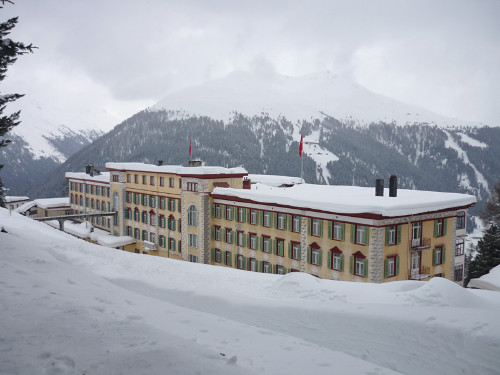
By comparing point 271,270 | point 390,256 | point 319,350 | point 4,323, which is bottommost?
point 271,270

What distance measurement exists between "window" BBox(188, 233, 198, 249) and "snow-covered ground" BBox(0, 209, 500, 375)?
85.9 feet

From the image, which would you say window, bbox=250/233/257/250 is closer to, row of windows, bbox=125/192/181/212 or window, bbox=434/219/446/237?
row of windows, bbox=125/192/181/212

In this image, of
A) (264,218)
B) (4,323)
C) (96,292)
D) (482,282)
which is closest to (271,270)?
(264,218)

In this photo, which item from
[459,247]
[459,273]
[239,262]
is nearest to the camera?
[459,273]

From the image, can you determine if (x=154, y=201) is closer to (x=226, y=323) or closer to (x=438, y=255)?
(x=438, y=255)

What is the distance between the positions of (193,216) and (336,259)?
21597mm

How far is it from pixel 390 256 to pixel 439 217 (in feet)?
25.1

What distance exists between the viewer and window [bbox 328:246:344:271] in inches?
1395

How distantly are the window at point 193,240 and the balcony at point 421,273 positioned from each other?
26.8 metres

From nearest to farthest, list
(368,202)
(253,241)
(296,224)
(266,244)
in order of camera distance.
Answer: (368,202) < (296,224) < (266,244) < (253,241)

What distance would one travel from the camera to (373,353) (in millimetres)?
13406

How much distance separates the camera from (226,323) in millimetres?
13844

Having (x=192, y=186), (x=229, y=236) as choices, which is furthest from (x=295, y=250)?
(x=192, y=186)

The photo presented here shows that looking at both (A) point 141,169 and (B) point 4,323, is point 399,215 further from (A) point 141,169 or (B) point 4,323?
(A) point 141,169
